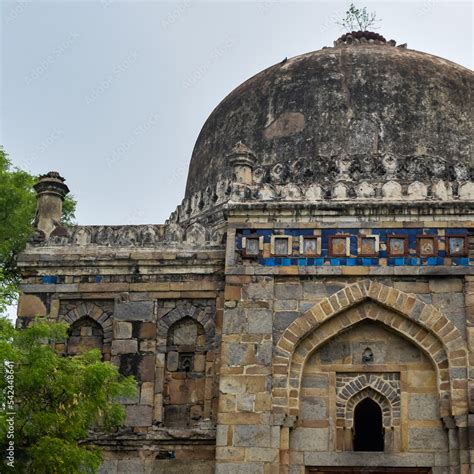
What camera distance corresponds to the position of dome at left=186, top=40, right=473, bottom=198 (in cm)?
1316

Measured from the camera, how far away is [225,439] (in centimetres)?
1073

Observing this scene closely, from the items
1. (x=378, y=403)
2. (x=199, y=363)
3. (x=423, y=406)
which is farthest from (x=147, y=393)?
(x=423, y=406)

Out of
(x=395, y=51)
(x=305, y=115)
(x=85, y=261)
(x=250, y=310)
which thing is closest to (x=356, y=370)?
(x=250, y=310)

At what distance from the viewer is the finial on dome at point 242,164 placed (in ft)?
39.9

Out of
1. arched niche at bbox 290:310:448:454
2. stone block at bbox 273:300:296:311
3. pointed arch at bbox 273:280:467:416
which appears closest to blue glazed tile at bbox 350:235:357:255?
pointed arch at bbox 273:280:467:416

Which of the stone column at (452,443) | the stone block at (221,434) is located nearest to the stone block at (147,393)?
the stone block at (221,434)

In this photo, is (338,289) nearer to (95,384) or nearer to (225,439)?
(225,439)

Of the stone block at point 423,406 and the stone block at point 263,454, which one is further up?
the stone block at point 423,406

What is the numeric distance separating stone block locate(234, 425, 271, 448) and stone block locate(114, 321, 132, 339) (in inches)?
74.9

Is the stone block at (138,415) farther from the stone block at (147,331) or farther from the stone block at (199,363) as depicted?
the stone block at (147,331)

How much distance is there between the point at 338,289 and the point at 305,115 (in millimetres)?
3645

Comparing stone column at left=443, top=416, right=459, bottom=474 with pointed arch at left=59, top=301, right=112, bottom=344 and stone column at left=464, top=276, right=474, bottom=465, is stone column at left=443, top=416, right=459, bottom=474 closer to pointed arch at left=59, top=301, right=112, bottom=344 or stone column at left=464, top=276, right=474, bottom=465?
stone column at left=464, top=276, right=474, bottom=465

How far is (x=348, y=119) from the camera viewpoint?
13.8 metres

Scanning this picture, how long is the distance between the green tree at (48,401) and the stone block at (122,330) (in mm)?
1893
